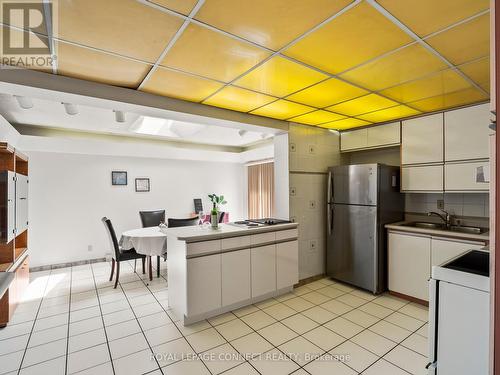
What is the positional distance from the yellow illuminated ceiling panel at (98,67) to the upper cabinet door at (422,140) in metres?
3.32

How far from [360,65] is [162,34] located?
153 centimetres

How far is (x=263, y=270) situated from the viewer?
315 cm

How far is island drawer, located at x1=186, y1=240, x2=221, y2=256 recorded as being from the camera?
258 centimetres

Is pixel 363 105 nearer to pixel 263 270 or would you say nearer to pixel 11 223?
pixel 263 270

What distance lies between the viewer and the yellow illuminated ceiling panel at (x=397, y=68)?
184 centimetres

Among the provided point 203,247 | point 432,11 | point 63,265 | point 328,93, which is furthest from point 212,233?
point 63,265

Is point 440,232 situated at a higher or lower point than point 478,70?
lower

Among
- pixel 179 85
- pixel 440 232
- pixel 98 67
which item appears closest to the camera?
pixel 98 67

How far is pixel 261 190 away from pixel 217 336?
14.5 ft

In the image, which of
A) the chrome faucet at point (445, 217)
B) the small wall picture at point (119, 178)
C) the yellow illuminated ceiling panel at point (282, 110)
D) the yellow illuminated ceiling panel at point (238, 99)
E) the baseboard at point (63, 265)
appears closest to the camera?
the yellow illuminated ceiling panel at point (238, 99)

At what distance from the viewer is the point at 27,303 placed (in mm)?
3139

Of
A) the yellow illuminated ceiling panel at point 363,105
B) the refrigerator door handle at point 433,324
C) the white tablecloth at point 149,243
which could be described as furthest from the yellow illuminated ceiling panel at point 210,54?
the white tablecloth at point 149,243

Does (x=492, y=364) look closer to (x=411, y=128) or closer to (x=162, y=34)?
(x=162, y=34)

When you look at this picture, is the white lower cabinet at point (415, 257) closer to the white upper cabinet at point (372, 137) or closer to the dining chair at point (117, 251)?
the white upper cabinet at point (372, 137)
